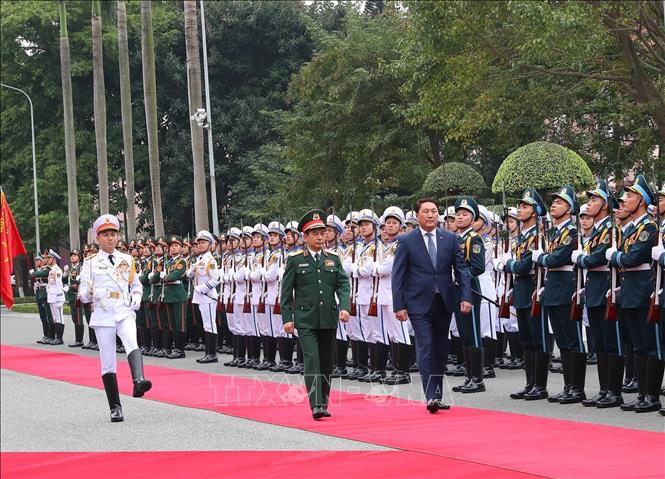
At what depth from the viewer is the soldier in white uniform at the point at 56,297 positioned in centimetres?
2702

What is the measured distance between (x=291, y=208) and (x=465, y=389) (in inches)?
1082

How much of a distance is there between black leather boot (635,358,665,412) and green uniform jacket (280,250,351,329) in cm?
291

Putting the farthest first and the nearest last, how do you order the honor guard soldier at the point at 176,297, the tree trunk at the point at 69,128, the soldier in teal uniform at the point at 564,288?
1. the tree trunk at the point at 69,128
2. the honor guard soldier at the point at 176,297
3. the soldier in teal uniform at the point at 564,288

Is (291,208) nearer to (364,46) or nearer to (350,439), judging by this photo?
(364,46)

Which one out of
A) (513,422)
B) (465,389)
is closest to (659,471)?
(513,422)

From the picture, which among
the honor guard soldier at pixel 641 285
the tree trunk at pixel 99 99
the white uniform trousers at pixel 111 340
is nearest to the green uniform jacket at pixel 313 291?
the white uniform trousers at pixel 111 340

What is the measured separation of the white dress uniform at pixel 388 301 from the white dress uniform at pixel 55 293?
43.9ft

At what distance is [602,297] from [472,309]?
1812 millimetres

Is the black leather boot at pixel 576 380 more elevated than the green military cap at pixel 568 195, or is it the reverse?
the green military cap at pixel 568 195

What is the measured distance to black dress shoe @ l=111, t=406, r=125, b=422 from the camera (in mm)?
12523

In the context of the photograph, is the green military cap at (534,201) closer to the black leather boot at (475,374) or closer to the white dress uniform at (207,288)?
the black leather boot at (475,374)

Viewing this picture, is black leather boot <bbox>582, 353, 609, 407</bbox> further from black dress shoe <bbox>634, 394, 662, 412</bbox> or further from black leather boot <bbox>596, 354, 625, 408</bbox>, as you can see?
black dress shoe <bbox>634, 394, 662, 412</bbox>

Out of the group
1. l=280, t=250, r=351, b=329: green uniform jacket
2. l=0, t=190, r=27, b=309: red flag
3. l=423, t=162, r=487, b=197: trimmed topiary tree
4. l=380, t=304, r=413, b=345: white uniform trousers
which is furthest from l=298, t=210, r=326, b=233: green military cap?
l=423, t=162, r=487, b=197: trimmed topiary tree

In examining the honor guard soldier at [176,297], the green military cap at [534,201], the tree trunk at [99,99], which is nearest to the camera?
the green military cap at [534,201]
